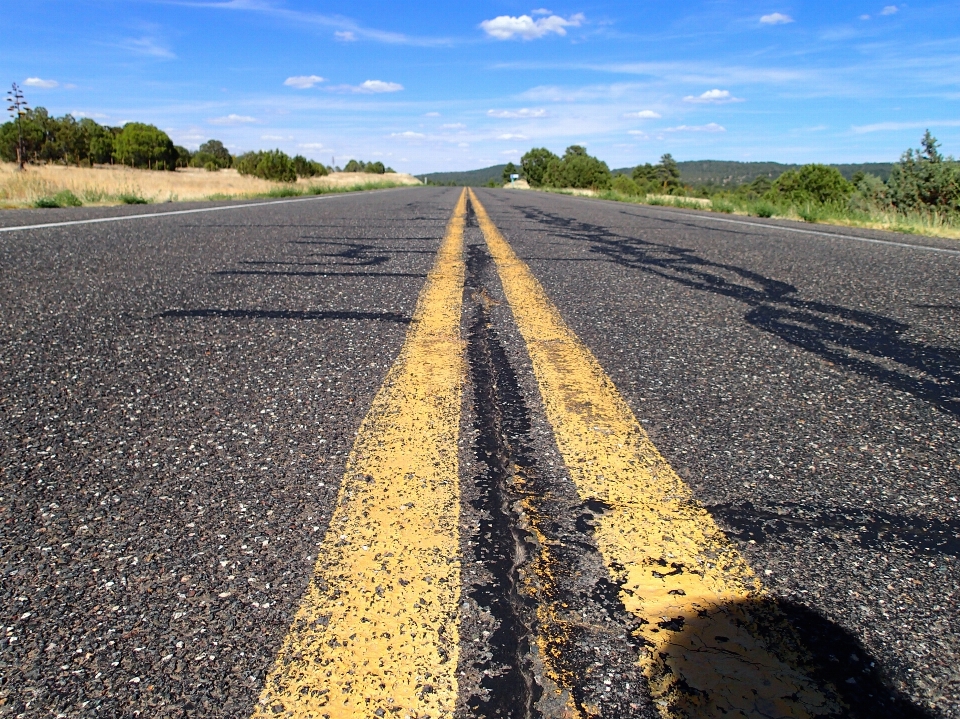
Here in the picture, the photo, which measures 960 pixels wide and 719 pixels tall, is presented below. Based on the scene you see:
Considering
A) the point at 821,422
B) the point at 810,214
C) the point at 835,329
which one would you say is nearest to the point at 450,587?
the point at 821,422

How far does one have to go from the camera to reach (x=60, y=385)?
1.93m

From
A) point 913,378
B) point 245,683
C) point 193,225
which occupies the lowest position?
point 245,683

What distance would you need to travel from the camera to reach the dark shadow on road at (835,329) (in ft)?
7.50

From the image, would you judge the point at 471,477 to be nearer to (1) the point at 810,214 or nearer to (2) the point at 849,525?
(2) the point at 849,525

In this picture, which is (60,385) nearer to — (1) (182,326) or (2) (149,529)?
(1) (182,326)

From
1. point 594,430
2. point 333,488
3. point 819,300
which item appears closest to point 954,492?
point 594,430

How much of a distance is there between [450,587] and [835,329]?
2.61 m

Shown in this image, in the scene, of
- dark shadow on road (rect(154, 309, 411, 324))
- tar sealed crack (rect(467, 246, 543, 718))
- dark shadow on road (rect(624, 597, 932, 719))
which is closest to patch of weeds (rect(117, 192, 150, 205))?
dark shadow on road (rect(154, 309, 411, 324))

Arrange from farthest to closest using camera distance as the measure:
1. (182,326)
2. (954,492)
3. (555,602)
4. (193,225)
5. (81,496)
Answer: (193,225)
(182,326)
(954,492)
(81,496)
(555,602)

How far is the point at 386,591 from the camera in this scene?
1.03 metres

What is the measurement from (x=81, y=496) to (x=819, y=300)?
3.63 meters

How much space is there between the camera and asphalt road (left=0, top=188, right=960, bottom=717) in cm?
88

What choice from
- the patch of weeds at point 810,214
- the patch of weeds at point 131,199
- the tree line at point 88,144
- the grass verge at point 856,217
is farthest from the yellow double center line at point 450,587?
the tree line at point 88,144

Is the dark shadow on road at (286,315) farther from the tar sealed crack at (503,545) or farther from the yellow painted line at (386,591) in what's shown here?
the yellow painted line at (386,591)
